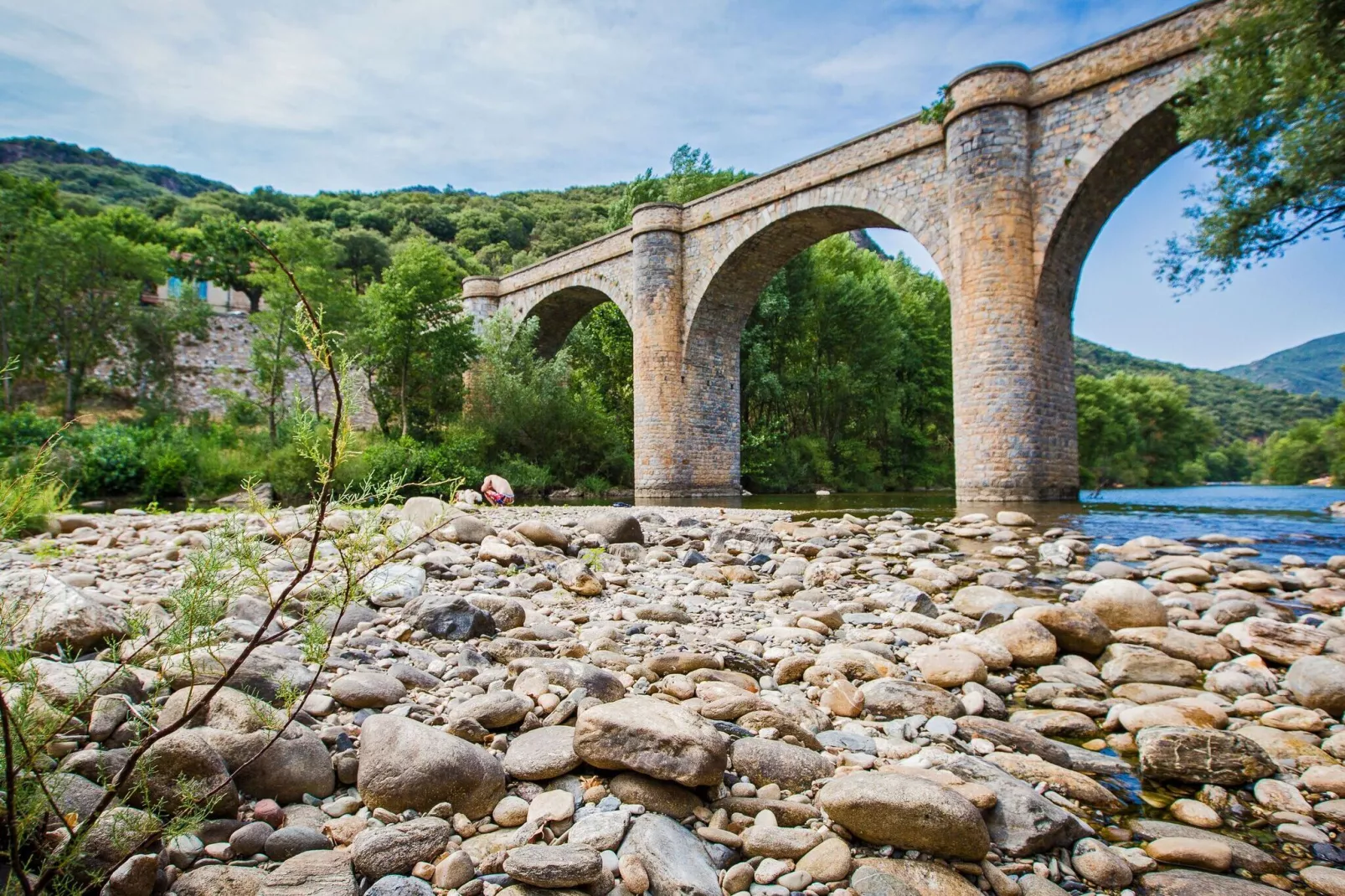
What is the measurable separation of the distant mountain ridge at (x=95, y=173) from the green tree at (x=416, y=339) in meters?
46.0

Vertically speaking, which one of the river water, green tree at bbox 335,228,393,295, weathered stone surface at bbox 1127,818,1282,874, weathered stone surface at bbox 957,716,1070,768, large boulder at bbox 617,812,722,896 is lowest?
weathered stone surface at bbox 1127,818,1282,874

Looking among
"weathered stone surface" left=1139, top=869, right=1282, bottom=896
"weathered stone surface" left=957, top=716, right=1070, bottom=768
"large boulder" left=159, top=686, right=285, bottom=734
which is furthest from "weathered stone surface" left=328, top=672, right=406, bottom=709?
"weathered stone surface" left=1139, top=869, right=1282, bottom=896

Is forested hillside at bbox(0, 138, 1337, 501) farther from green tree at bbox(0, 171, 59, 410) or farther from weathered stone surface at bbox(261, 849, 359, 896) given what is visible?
weathered stone surface at bbox(261, 849, 359, 896)

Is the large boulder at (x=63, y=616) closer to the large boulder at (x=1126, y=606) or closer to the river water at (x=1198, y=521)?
the large boulder at (x=1126, y=606)

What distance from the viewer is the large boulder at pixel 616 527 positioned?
264 inches

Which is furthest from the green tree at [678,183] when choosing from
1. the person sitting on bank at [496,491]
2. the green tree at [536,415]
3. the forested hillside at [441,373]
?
the person sitting on bank at [496,491]

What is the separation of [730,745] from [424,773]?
974mm

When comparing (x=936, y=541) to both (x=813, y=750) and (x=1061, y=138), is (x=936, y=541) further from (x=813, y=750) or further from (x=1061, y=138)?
(x=1061, y=138)

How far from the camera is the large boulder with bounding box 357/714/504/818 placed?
1.86 metres

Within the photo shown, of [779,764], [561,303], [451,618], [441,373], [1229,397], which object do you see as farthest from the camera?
[1229,397]

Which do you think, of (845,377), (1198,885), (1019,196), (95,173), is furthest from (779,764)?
(95,173)

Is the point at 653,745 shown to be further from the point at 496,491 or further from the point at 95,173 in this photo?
the point at 95,173

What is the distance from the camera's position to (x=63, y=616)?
100 inches

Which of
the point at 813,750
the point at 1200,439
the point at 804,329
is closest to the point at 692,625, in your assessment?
the point at 813,750
